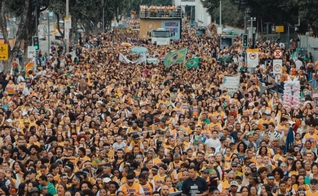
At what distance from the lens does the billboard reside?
7812 centimetres

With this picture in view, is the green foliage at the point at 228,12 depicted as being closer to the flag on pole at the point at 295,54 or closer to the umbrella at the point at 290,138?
the flag on pole at the point at 295,54

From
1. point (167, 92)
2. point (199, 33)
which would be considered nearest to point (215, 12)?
point (199, 33)

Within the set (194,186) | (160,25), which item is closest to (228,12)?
(160,25)

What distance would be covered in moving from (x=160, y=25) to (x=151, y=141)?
2484 inches

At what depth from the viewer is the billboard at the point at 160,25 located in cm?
7812

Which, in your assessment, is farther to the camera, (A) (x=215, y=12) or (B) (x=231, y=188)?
(A) (x=215, y=12)

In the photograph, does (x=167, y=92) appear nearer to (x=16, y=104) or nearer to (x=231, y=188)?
(x=16, y=104)

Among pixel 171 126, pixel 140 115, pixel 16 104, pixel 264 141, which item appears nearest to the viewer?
pixel 264 141

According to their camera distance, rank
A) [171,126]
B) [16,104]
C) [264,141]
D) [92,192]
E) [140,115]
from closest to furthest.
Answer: [92,192]
[264,141]
[171,126]
[140,115]
[16,104]

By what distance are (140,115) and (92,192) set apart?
9.56 meters

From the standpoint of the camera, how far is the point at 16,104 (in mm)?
23453

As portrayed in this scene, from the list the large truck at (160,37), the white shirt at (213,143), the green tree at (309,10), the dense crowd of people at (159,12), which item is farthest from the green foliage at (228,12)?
the white shirt at (213,143)

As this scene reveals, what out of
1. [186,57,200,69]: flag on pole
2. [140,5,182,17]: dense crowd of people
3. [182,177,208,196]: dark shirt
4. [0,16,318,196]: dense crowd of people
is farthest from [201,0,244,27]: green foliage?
[182,177,208,196]: dark shirt

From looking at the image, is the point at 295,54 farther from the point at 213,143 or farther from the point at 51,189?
the point at 51,189
